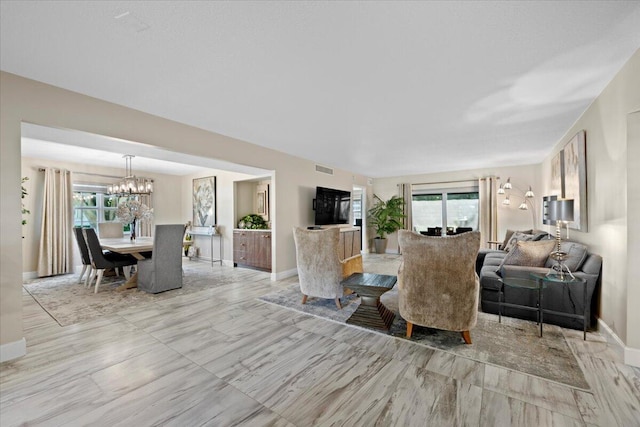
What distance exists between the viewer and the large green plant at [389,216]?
7930 mm

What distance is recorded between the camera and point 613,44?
76.6 inches

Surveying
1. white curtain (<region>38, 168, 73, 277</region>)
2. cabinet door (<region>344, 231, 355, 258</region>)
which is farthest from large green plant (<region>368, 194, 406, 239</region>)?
white curtain (<region>38, 168, 73, 277</region>)

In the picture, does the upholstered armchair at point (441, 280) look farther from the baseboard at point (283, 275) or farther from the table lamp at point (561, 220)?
the baseboard at point (283, 275)

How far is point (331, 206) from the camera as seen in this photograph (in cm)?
634

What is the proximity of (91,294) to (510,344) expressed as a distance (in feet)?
18.3

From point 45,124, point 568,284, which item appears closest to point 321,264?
point 568,284

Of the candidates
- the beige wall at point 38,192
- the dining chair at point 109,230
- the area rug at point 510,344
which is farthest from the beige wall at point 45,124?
the beige wall at point 38,192

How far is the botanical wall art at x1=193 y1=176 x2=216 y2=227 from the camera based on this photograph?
6870 mm

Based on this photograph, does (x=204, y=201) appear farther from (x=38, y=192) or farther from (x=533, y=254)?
(x=533, y=254)

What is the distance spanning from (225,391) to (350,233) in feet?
16.4

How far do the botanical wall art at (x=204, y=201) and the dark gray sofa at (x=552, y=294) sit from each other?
6.08 metres

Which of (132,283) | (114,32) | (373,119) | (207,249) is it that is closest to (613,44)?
(373,119)

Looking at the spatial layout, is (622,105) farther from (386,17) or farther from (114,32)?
(114,32)

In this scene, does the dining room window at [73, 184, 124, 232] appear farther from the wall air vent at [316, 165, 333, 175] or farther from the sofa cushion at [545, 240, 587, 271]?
the sofa cushion at [545, 240, 587, 271]
